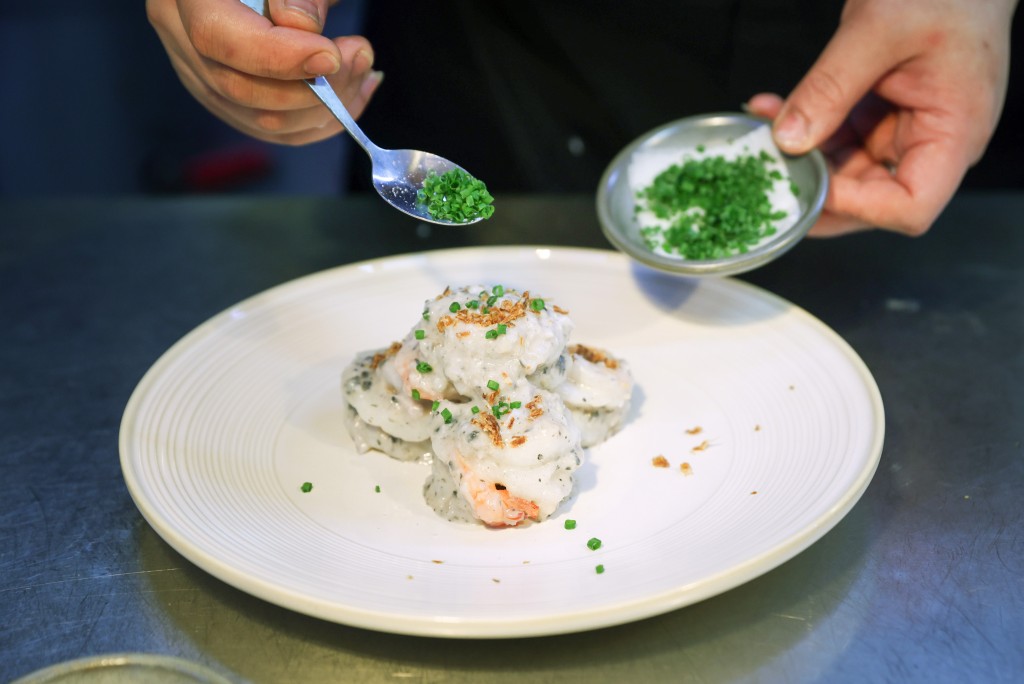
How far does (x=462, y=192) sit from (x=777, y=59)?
1.51 meters

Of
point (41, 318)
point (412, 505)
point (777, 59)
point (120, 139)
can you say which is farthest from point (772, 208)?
point (120, 139)

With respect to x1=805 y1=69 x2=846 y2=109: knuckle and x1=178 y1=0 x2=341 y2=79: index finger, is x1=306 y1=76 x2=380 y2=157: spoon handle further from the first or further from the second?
x1=805 y1=69 x2=846 y2=109: knuckle

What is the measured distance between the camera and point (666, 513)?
6.05ft

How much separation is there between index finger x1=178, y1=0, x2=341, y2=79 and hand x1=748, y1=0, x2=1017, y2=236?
1247 millimetres

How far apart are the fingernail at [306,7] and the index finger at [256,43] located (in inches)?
1.9

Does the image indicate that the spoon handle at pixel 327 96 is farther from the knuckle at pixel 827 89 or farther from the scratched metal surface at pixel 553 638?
the knuckle at pixel 827 89

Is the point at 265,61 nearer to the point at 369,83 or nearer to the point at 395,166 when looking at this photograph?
the point at 395,166

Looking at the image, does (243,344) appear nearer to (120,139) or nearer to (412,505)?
(412,505)

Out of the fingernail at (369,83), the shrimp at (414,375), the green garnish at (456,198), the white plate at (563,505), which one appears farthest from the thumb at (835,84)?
the shrimp at (414,375)

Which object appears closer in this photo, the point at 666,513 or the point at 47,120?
the point at 666,513

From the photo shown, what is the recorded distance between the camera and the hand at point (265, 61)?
194 centimetres

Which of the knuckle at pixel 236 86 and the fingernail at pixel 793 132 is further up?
the knuckle at pixel 236 86

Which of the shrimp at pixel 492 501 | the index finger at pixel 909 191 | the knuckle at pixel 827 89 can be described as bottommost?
the shrimp at pixel 492 501

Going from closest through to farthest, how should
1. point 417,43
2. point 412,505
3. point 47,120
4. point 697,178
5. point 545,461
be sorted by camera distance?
1. point 545,461
2. point 412,505
3. point 697,178
4. point 417,43
5. point 47,120
